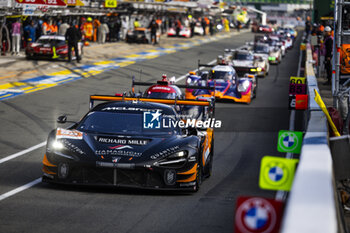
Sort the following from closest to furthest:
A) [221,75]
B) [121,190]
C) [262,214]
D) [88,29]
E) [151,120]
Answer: [262,214] → [121,190] → [151,120] → [221,75] → [88,29]

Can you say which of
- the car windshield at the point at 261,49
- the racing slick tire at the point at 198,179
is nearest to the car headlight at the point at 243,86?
the racing slick tire at the point at 198,179

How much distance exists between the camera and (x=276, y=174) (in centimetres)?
557

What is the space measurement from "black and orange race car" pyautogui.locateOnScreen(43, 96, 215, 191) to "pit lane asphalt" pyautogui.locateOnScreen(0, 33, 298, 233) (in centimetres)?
23

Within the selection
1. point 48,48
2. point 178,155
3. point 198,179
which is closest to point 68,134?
point 178,155

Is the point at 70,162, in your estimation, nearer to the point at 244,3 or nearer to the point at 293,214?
the point at 293,214

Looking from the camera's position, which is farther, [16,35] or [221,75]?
[16,35]

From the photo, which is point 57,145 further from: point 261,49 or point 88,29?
point 88,29

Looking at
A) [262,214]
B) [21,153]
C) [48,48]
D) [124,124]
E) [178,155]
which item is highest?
[262,214]

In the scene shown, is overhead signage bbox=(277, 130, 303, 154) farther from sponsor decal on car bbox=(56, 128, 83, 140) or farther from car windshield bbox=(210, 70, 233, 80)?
car windshield bbox=(210, 70, 233, 80)

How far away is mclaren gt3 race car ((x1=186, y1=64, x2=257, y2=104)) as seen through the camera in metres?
23.3

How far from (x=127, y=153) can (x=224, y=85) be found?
1373 cm

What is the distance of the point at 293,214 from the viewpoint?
4.48 metres

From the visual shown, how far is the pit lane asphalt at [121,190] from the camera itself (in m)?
8.26

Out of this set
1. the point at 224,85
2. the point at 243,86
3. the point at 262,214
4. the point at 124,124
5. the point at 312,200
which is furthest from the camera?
the point at 243,86
